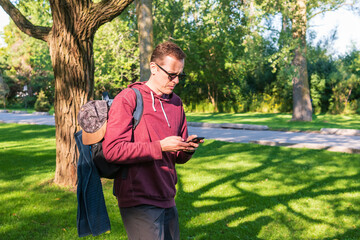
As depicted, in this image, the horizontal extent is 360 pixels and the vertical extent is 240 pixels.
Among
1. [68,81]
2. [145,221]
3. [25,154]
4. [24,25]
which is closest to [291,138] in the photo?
[25,154]

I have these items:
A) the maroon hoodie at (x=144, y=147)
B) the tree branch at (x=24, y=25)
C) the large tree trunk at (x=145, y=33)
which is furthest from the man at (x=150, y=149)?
the large tree trunk at (x=145, y=33)

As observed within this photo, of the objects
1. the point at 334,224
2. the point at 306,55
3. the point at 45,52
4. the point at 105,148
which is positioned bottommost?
the point at 334,224

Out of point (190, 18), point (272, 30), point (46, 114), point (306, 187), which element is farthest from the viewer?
point (46, 114)

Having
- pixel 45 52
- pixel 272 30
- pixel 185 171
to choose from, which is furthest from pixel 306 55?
pixel 45 52

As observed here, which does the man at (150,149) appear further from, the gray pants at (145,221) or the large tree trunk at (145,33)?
the large tree trunk at (145,33)

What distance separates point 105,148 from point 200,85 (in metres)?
30.5

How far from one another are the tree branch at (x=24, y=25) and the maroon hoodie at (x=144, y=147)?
5186 millimetres

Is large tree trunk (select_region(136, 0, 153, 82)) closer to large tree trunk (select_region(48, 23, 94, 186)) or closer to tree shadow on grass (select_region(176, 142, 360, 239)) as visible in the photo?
tree shadow on grass (select_region(176, 142, 360, 239))

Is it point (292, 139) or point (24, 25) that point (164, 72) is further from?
point (292, 139)

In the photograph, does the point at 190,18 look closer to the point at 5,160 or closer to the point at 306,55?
the point at 306,55

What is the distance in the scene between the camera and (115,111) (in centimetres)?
254

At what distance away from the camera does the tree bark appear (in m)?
6.78

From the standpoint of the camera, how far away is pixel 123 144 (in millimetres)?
2477

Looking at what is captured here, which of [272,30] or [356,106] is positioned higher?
[272,30]
